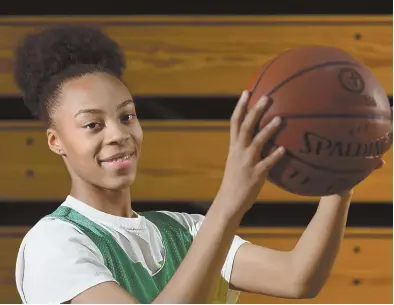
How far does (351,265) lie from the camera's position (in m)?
1.97

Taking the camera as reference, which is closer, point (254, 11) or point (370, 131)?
point (370, 131)

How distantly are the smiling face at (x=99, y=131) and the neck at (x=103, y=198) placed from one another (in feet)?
0.05

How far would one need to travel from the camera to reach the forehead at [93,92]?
36.4 inches

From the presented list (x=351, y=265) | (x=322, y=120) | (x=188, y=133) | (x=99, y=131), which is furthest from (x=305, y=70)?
(x=351, y=265)

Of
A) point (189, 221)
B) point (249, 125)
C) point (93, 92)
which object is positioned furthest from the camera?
point (189, 221)

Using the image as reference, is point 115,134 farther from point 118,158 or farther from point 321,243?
point 321,243

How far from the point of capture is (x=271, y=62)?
33.3 inches

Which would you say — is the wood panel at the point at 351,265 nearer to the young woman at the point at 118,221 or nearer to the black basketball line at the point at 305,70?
the young woman at the point at 118,221

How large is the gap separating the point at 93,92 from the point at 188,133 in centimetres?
103

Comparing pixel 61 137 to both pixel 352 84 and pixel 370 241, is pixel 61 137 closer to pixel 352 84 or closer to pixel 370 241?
pixel 352 84

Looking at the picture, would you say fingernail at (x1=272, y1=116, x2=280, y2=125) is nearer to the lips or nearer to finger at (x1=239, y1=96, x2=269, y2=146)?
finger at (x1=239, y1=96, x2=269, y2=146)

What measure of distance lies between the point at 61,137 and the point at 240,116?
359mm

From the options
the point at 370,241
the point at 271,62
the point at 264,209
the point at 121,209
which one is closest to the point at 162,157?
the point at 264,209

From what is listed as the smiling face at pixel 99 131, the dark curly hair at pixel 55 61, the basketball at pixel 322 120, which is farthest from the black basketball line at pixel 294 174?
the dark curly hair at pixel 55 61
